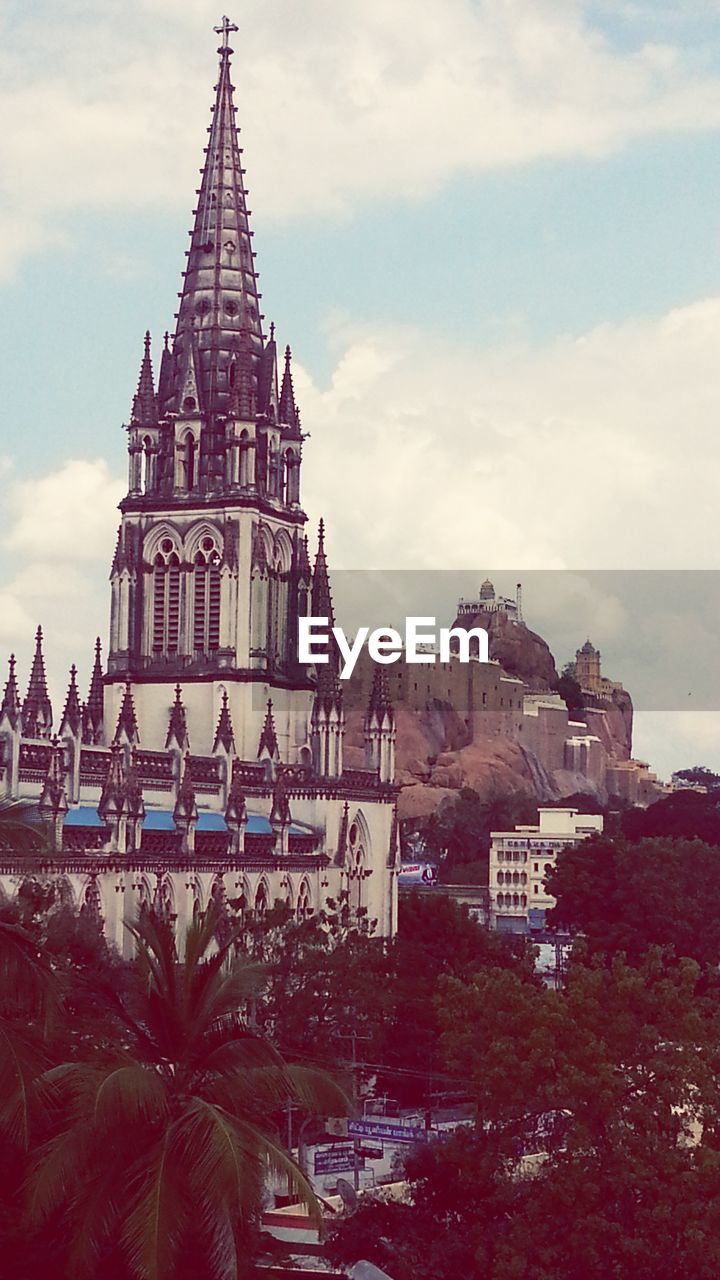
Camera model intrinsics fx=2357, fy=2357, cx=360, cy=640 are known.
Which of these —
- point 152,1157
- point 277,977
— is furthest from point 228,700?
point 152,1157

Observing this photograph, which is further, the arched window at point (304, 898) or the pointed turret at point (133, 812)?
the arched window at point (304, 898)

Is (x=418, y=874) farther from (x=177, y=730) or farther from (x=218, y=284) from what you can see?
(x=177, y=730)

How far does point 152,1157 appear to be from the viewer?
36.4 metres

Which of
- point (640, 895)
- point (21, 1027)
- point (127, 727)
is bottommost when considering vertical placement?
point (21, 1027)

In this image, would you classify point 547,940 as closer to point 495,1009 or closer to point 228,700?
point 228,700

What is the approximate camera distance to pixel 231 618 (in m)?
112

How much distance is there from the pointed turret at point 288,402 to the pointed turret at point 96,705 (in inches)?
581

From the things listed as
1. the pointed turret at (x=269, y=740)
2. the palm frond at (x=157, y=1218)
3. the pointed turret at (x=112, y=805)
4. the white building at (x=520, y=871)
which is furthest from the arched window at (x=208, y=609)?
the white building at (x=520, y=871)

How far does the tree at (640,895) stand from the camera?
363 ft

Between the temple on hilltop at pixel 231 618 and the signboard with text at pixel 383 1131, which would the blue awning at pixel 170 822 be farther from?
the signboard with text at pixel 383 1131

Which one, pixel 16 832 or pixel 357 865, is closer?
pixel 16 832

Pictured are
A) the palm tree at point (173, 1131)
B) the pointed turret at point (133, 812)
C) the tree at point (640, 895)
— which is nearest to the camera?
the palm tree at point (173, 1131)

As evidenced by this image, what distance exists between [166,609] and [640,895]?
26.7 meters

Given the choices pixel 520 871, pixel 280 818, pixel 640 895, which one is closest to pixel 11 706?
pixel 280 818
